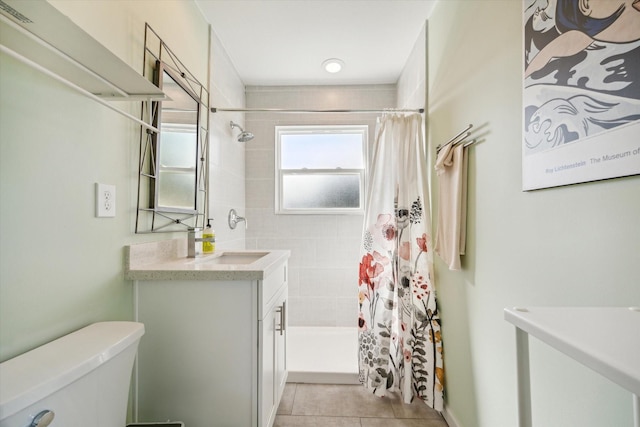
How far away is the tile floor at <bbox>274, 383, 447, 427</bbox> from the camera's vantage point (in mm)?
1779

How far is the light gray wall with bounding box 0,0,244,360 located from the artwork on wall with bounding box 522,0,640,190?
4.81ft

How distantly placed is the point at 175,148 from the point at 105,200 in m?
0.59

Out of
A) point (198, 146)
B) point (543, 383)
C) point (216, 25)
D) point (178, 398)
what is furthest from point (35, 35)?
point (543, 383)

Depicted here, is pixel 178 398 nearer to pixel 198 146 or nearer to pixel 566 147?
pixel 198 146

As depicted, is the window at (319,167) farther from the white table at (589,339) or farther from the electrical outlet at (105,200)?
the white table at (589,339)

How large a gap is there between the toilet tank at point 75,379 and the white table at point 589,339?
1.00 m

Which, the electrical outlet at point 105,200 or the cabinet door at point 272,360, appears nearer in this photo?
the electrical outlet at point 105,200

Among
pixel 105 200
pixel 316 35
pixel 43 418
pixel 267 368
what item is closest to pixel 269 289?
pixel 267 368

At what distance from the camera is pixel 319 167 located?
3143mm

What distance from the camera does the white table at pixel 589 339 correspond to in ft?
1.26

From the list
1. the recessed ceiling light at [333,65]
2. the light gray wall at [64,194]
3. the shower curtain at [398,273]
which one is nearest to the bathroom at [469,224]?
the light gray wall at [64,194]

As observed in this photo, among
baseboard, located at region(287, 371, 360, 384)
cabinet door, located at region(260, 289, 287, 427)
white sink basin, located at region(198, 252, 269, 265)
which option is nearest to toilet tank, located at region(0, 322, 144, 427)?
cabinet door, located at region(260, 289, 287, 427)

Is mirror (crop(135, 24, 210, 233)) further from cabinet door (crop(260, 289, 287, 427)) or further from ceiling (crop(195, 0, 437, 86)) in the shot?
cabinet door (crop(260, 289, 287, 427))

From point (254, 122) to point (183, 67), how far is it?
1.27 meters
